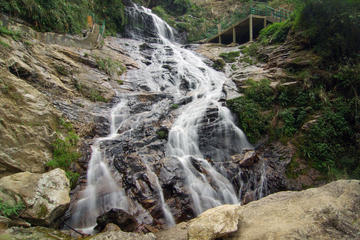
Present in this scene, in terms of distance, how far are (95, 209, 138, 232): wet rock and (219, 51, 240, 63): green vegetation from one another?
1542 centimetres

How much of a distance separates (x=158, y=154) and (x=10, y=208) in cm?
424

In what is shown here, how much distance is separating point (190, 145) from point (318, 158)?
15.1ft

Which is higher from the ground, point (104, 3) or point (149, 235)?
point (104, 3)

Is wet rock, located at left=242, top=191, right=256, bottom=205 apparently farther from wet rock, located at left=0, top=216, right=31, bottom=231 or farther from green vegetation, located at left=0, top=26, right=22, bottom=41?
green vegetation, located at left=0, top=26, right=22, bottom=41

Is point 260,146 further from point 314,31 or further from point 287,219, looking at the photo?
point 314,31

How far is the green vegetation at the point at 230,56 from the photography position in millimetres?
17250

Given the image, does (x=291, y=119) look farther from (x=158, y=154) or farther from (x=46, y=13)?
(x=46, y=13)

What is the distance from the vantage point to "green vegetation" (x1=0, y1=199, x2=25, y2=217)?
138 inches

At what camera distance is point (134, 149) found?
7207 millimetres

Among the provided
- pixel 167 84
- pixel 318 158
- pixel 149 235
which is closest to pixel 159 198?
pixel 149 235

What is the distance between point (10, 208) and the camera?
3.65 metres

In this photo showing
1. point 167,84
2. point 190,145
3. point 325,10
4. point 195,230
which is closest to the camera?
point 195,230

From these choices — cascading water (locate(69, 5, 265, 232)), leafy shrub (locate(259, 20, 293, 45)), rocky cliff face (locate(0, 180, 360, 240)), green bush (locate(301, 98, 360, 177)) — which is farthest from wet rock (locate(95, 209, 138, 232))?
leafy shrub (locate(259, 20, 293, 45))

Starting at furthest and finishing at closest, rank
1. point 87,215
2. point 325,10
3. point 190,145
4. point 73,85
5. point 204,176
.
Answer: point 73,85 → point 325,10 → point 190,145 → point 204,176 → point 87,215
